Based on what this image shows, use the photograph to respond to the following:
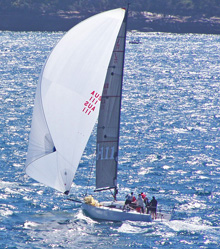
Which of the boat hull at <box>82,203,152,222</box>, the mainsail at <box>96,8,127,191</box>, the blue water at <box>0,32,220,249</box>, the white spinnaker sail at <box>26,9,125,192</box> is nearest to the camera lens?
the white spinnaker sail at <box>26,9,125,192</box>

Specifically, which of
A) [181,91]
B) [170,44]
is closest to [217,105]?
[181,91]

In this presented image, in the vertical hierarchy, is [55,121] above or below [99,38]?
below

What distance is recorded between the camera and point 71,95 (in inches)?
1314

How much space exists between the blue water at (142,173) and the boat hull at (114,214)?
340 millimetres

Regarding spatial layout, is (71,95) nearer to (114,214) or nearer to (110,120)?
(110,120)

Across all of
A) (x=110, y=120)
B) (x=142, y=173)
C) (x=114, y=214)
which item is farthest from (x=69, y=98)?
(x=142, y=173)

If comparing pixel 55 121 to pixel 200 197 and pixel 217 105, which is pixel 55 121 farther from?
pixel 217 105

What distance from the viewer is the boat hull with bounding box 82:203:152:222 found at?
35312mm

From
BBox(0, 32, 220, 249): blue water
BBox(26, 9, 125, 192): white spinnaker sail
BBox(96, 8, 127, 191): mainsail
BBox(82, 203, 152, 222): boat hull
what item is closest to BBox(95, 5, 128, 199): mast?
BBox(96, 8, 127, 191): mainsail

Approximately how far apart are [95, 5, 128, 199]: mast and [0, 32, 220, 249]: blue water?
309cm

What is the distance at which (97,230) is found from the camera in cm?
3425

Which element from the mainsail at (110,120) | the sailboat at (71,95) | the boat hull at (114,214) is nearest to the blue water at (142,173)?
the boat hull at (114,214)

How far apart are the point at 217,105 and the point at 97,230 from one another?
5295 centimetres

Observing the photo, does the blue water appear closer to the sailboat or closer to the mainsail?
the mainsail
